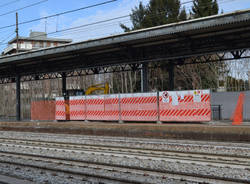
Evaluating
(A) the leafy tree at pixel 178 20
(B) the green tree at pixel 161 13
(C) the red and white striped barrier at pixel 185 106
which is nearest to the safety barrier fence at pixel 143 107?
(C) the red and white striped barrier at pixel 185 106

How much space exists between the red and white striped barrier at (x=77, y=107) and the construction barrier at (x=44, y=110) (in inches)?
87.8

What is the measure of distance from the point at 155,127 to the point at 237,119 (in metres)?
5.73

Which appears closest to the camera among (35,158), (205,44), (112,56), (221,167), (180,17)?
(221,167)

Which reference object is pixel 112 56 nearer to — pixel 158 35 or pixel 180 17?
pixel 158 35

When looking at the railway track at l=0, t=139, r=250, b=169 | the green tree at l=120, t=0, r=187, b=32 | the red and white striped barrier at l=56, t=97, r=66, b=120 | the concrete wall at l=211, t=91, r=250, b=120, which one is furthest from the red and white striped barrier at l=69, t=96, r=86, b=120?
the green tree at l=120, t=0, r=187, b=32

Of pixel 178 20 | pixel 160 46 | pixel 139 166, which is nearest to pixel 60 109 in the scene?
pixel 160 46

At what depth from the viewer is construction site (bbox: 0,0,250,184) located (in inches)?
313

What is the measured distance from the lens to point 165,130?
52.4ft

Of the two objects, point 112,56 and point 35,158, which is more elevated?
point 112,56

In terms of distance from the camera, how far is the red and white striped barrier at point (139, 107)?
18.4m

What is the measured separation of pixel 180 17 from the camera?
44531 mm

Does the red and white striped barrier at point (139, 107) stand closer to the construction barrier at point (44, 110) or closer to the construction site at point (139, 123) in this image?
the construction site at point (139, 123)

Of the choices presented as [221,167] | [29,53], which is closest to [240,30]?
[221,167]

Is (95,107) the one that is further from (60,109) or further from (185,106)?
(185,106)
